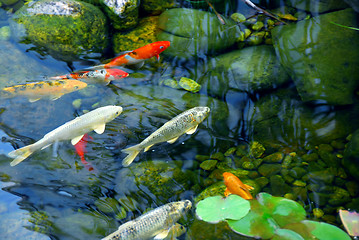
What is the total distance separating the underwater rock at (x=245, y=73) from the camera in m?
4.44

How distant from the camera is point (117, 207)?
3.25 m

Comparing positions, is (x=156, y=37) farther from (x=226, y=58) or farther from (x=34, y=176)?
(x=34, y=176)

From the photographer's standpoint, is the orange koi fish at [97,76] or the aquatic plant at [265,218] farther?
the orange koi fish at [97,76]

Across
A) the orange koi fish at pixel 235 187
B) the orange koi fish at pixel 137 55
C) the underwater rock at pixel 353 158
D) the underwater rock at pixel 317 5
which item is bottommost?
the orange koi fish at pixel 235 187

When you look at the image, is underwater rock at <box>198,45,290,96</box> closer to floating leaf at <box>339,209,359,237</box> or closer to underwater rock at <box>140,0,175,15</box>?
underwater rock at <box>140,0,175,15</box>

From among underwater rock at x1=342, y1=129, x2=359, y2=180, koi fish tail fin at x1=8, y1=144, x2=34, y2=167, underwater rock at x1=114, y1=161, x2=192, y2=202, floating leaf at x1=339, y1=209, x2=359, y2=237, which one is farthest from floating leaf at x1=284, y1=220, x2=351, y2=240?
koi fish tail fin at x1=8, y1=144, x2=34, y2=167

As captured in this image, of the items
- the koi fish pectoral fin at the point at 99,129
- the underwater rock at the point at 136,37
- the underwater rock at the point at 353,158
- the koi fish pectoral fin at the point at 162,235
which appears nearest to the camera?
the koi fish pectoral fin at the point at 162,235

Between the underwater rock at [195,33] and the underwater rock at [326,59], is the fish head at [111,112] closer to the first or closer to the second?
the underwater rock at [195,33]

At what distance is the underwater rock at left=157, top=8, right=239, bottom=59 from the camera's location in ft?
16.4

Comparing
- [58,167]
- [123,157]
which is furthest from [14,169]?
[123,157]

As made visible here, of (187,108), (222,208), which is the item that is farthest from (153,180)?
(187,108)

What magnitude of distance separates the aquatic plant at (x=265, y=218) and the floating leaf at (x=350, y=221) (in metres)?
0.21

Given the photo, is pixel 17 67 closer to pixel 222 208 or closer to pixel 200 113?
pixel 200 113

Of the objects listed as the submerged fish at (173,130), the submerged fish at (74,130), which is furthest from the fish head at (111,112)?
the submerged fish at (173,130)
